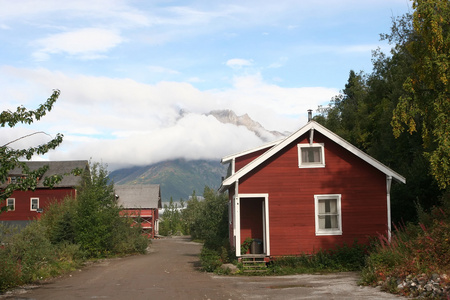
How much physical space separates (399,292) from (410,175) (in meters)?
13.9

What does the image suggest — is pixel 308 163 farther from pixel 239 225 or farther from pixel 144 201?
pixel 144 201

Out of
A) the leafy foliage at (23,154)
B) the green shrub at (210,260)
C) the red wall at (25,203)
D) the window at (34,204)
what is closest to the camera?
the leafy foliage at (23,154)

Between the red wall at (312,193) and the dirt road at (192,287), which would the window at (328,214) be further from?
the dirt road at (192,287)

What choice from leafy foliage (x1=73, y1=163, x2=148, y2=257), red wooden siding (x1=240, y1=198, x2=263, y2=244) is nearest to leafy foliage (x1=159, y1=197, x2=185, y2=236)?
leafy foliage (x1=73, y1=163, x2=148, y2=257)

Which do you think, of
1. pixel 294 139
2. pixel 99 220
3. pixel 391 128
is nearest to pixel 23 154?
pixel 294 139

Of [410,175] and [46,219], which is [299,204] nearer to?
[410,175]

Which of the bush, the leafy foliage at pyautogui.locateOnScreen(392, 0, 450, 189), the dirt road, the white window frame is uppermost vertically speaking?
the leafy foliage at pyautogui.locateOnScreen(392, 0, 450, 189)

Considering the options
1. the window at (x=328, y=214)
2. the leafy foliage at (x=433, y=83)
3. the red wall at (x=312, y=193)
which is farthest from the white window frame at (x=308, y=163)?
the leafy foliage at (x=433, y=83)

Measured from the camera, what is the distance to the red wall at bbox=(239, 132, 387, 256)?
2220cm

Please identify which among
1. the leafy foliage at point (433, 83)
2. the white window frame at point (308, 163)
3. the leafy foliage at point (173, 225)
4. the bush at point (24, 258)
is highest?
the leafy foliage at point (433, 83)

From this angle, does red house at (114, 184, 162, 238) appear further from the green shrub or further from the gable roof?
the gable roof

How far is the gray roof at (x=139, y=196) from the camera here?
243ft

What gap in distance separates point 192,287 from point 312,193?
7.75 meters

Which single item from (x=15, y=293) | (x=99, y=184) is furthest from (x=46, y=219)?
(x=15, y=293)
